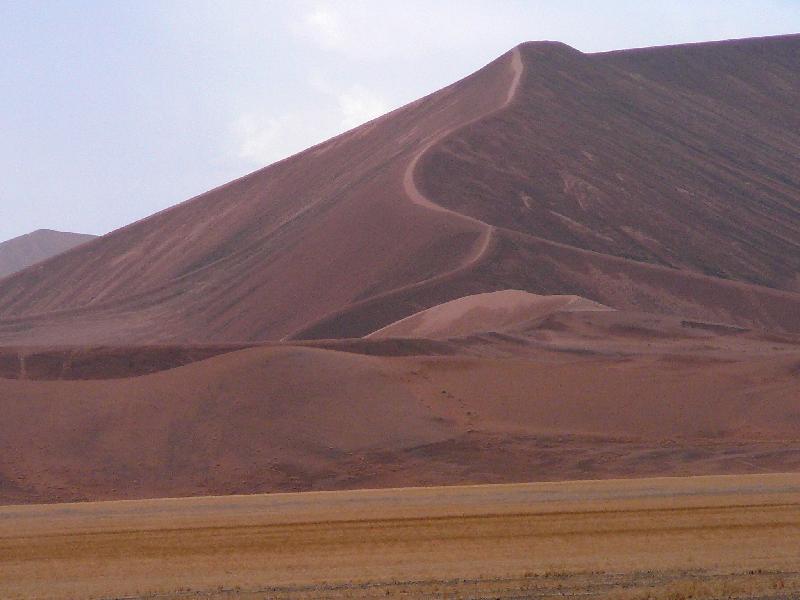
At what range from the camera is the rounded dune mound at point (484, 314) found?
3512 centimetres

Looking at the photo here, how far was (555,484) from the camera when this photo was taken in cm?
1691

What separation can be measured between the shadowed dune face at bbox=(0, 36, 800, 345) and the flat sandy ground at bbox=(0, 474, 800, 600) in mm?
26490

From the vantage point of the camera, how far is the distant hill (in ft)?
465

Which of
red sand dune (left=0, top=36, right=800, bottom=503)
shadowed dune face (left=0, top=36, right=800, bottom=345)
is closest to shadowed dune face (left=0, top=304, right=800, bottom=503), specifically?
red sand dune (left=0, top=36, right=800, bottom=503)

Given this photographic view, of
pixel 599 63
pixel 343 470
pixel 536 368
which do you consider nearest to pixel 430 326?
pixel 536 368

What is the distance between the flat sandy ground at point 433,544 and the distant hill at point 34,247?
424 feet

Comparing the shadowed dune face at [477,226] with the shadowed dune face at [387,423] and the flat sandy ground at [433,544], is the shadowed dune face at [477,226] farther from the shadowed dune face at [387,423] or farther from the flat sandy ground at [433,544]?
the flat sandy ground at [433,544]

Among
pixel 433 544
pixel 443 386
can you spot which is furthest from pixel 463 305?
pixel 433 544

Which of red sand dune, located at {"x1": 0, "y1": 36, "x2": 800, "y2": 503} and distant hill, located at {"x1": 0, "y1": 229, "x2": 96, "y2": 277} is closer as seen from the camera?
red sand dune, located at {"x1": 0, "y1": 36, "x2": 800, "y2": 503}

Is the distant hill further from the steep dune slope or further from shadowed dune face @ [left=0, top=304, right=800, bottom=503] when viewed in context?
shadowed dune face @ [left=0, top=304, right=800, bottom=503]

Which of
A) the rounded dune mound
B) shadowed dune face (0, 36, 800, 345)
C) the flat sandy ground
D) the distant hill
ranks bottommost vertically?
the flat sandy ground

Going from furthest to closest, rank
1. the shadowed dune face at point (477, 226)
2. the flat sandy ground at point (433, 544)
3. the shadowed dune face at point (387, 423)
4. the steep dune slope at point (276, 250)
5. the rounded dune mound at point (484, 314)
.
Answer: the steep dune slope at point (276, 250) < the shadowed dune face at point (477, 226) < the rounded dune mound at point (484, 314) < the shadowed dune face at point (387, 423) < the flat sandy ground at point (433, 544)

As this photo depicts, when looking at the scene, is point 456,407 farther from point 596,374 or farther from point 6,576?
point 6,576

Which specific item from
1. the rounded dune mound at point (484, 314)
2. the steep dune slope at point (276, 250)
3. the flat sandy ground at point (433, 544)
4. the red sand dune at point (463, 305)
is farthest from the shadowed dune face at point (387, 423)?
the steep dune slope at point (276, 250)
